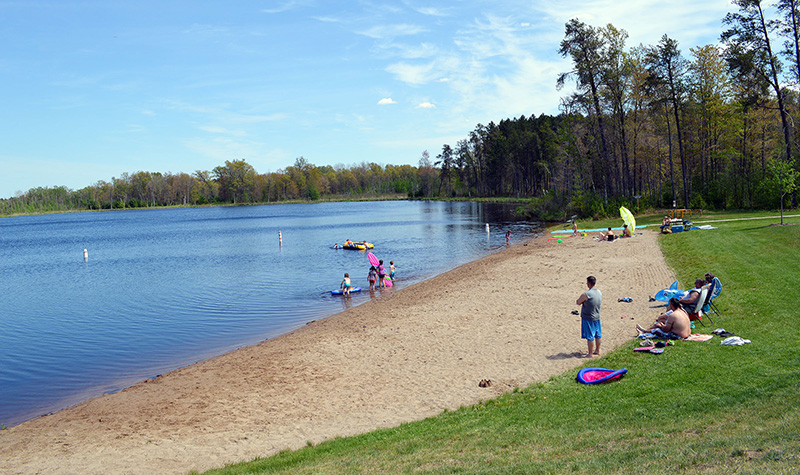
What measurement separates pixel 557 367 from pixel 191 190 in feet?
680

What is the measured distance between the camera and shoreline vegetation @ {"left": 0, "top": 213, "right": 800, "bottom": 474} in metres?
6.31

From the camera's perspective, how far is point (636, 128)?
48875 millimetres

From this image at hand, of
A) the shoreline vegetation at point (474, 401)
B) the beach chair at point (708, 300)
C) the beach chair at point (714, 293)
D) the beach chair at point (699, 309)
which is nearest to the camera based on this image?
the shoreline vegetation at point (474, 401)

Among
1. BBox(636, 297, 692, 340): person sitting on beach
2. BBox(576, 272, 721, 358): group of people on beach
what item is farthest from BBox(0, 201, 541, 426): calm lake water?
BBox(636, 297, 692, 340): person sitting on beach

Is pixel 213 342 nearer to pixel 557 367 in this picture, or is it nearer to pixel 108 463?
pixel 108 463

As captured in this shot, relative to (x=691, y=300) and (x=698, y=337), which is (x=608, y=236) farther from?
(x=698, y=337)

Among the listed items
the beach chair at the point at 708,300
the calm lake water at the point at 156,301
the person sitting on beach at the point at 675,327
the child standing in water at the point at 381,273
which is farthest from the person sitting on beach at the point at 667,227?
the person sitting on beach at the point at 675,327

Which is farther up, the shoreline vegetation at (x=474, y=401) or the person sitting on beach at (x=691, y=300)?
the person sitting on beach at (x=691, y=300)

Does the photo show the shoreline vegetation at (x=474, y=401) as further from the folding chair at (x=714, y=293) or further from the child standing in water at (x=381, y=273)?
the child standing in water at (x=381, y=273)

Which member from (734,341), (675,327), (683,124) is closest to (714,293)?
(675,327)

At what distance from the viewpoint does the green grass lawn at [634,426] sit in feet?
18.3

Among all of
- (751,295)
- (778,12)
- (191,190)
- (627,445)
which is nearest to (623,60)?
(778,12)

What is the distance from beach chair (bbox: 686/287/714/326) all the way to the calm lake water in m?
12.9

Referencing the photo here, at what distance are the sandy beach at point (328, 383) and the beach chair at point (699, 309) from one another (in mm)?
1418
